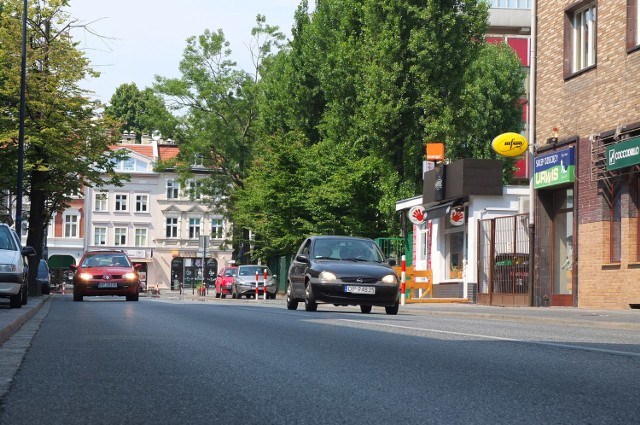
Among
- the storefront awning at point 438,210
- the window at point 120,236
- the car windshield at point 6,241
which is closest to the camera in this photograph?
the car windshield at point 6,241

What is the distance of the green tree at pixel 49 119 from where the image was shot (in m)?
39.6

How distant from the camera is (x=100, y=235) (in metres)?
103

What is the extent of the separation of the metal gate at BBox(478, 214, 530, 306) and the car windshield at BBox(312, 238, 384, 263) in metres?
9.17

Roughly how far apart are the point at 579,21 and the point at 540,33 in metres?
2.08

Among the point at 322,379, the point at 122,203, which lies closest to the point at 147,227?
the point at 122,203

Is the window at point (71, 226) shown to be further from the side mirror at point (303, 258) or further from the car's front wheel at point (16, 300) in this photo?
the car's front wheel at point (16, 300)

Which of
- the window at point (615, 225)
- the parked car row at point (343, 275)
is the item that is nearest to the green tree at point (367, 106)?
the window at point (615, 225)

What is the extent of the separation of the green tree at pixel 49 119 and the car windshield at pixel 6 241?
614 inches

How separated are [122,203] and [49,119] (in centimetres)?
6471

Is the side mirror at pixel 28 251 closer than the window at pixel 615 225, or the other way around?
the side mirror at pixel 28 251

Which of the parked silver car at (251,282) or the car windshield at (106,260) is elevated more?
the car windshield at (106,260)

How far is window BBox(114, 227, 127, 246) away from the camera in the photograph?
339 ft

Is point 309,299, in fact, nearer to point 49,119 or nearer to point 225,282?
point 49,119

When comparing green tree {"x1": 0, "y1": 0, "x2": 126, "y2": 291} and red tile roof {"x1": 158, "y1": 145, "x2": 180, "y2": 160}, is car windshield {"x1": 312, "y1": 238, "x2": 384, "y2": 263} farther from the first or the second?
red tile roof {"x1": 158, "y1": 145, "x2": 180, "y2": 160}
